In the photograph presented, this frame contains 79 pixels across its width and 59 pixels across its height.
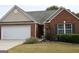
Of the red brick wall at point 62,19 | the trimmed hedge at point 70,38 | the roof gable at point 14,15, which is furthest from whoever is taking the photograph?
the roof gable at point 14,15

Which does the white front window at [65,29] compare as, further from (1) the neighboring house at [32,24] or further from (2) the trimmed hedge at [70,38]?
(2) the trimmed hedge at [70,38]

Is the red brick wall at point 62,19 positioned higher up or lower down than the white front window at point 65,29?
higher up

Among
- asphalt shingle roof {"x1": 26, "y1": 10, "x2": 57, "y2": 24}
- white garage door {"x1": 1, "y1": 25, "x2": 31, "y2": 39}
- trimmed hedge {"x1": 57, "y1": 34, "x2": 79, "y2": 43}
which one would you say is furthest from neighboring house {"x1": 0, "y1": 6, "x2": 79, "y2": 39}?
trimmed hedge {"x1": 57, "y1": 34, "x2": 79, "y2": 43}

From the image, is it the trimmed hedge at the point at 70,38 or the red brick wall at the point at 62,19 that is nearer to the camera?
the trimmed hedge at the point at 70,38

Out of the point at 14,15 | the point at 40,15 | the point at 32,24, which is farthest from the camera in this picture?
the point at 40,15

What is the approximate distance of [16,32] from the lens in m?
45.0

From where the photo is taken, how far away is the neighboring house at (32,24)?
43125mm

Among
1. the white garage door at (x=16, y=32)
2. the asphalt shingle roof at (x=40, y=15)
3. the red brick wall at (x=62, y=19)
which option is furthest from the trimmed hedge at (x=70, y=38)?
the asphalt shingle roof at (x=40, y=15)

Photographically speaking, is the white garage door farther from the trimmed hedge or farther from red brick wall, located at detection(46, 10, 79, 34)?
the trimmed hedge

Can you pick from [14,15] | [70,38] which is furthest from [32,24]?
[70,38]

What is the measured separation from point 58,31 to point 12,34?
23.4 ft

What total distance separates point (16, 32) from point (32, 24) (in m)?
2.84

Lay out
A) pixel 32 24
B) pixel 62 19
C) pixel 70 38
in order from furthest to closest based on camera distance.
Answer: pixel 32 24 < pixel 62 19 < pixel 70 38

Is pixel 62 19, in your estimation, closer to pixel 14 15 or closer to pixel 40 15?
pixel 40 15
